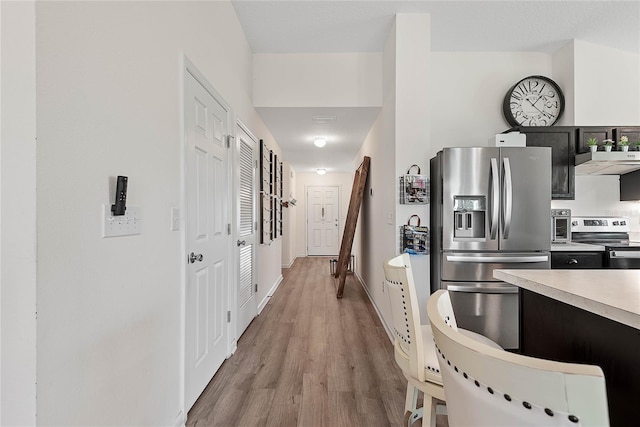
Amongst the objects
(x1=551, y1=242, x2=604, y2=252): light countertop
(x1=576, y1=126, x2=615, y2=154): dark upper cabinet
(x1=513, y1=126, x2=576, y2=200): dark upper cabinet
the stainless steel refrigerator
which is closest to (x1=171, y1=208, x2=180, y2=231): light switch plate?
the stainless steel refrigerator

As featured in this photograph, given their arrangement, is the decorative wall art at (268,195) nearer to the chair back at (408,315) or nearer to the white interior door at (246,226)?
the white interior door at (246,226)

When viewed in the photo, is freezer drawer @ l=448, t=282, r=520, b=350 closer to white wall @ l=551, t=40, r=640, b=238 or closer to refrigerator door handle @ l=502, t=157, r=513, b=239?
refrigerator door handle @ l=502, t=157, r=513, b=239

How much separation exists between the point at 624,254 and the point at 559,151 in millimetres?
1052

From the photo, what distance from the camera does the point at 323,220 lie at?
900 cm

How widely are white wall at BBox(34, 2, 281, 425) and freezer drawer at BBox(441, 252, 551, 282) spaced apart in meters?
2.04

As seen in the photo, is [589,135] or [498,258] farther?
[589,135]

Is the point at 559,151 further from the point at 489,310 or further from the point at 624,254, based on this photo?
the point at 489,310

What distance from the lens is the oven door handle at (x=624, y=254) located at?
2699 mm

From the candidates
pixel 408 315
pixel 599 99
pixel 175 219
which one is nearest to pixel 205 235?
pixel 175 219

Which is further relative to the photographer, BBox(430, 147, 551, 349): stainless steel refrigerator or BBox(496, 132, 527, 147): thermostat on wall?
BBox(496, 132, 527, 147): thermostat on wall

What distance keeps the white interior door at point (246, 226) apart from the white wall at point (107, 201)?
3.87 feet

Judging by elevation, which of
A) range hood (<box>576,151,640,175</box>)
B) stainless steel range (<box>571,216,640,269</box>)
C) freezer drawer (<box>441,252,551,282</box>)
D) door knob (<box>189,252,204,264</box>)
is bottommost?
freezer drawer (<box>441,252,551,282</box>)

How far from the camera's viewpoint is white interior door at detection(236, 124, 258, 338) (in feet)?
9.55

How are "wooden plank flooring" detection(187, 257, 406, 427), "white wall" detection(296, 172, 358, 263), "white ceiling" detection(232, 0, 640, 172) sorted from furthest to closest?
"white wall" detection(296, 172, 358, 263), "white ceiling" detection(232, 0, 640, 172), "wooden plank flooring" detection(187, 257, 406, 427)
